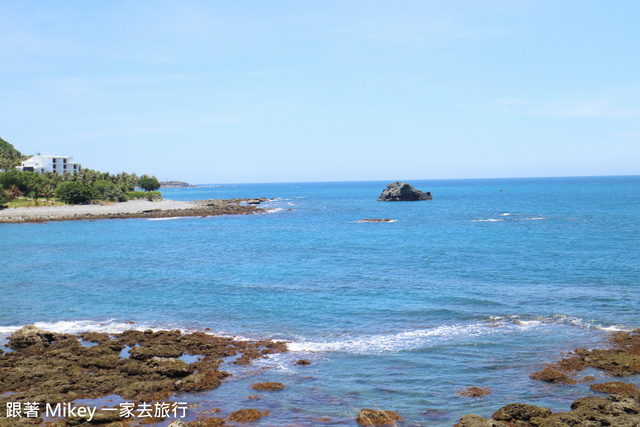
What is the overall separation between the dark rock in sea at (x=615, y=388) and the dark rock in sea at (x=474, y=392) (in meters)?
4.22

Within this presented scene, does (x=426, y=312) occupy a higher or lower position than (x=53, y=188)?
lower

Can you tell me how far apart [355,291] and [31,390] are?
890 inches

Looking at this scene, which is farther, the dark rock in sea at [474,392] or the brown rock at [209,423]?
the dark rock in sea at [474,392]

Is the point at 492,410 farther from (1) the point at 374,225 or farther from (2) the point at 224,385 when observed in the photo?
(1) the point at 374,225

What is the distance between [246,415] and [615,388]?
46.9 ft

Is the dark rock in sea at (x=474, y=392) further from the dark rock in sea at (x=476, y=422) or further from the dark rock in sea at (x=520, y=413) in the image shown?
the dark rock in sea at (x=476, y=422)

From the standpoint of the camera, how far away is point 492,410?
55.0 feet

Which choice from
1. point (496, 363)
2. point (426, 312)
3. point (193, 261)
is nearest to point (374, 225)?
point (193, 261)

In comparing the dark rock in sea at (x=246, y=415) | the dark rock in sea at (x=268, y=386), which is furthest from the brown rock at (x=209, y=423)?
the dark rock in sea at (x=268, y=386)

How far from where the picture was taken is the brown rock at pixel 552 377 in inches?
749

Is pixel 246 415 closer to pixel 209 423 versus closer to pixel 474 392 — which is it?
pixel 209 423

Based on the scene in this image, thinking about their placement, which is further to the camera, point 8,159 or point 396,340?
point 8,159

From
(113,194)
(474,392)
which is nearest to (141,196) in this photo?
(113,194)

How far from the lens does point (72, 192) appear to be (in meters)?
124
